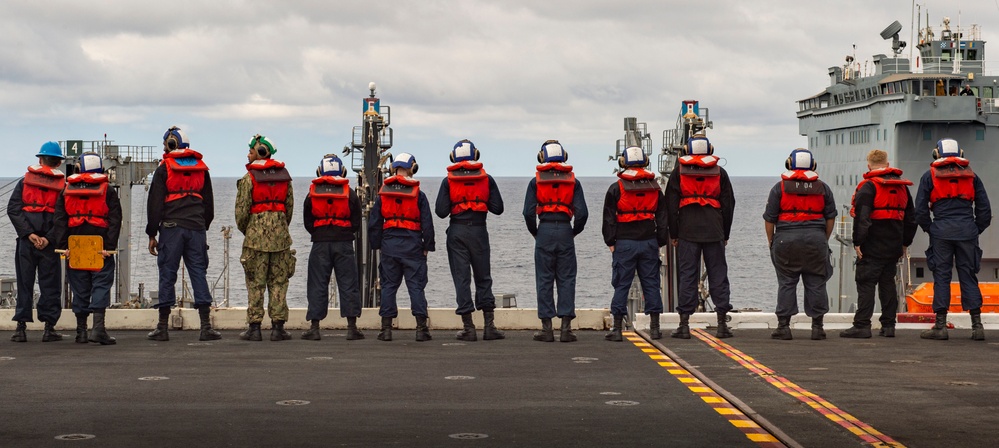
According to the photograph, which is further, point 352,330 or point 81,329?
point 352,330

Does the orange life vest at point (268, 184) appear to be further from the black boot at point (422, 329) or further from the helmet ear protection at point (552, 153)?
the helmet ear protection at point (552, 153)

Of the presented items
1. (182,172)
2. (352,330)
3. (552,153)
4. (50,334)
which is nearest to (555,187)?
(552,153)

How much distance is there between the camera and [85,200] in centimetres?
1397

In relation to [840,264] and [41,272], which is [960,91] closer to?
[840,264]

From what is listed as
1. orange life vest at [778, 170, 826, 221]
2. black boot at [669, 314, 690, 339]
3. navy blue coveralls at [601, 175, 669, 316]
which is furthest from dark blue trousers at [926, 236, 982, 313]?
navy blue coveralls at [601, 175, 669, 316]

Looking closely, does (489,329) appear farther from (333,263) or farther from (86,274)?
(86,274)

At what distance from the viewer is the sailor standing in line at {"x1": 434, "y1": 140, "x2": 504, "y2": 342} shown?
46.4 ft

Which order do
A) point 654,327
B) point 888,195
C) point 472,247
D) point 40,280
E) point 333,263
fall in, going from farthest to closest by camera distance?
point 888,195 → point 333,263 → point 472,247 → point 40,280 → point 654,327

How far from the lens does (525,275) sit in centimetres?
9881

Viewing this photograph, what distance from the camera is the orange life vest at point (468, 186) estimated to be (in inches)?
556

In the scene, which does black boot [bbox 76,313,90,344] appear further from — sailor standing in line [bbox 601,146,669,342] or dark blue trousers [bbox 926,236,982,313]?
dark blue trousers [bbox 926,236,982,313]

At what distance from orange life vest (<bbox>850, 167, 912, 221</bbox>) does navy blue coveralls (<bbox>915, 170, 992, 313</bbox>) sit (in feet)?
0.66

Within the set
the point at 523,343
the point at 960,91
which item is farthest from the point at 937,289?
the point at 960,91

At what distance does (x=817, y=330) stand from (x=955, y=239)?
73.7 inches
